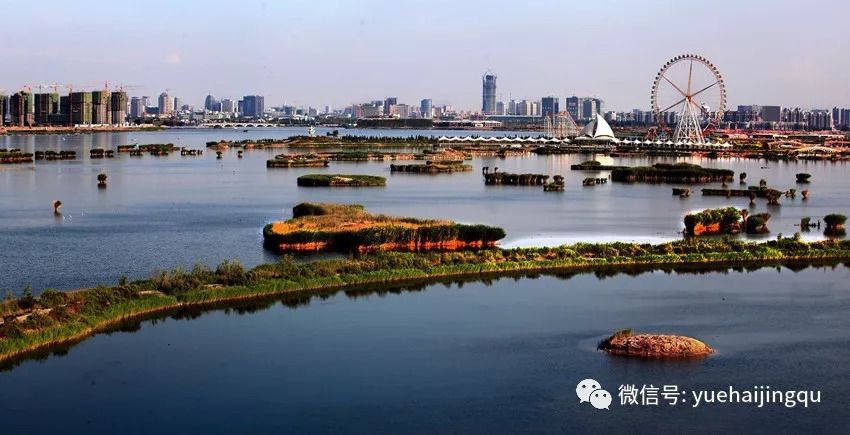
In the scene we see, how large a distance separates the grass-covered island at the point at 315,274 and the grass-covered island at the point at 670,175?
23.7 m

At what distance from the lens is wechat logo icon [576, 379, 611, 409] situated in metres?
12.7

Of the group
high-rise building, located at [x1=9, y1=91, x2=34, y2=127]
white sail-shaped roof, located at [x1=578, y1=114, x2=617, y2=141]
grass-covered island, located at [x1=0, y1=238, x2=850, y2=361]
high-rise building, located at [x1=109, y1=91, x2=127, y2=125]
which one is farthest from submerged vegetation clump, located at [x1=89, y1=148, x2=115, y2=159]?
high-rise building, located at [x1=109, y1=91, x2=127, y2=125]

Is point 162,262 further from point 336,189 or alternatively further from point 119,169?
point 119,169

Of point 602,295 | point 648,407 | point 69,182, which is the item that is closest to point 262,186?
point 69,182

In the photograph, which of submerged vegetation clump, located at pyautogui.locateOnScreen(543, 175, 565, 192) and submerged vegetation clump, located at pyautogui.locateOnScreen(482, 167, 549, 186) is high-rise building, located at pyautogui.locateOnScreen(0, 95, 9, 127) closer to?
submerged vegetation clump, located at pyautogui.locateOnScreen(482, 167, 549, 186)

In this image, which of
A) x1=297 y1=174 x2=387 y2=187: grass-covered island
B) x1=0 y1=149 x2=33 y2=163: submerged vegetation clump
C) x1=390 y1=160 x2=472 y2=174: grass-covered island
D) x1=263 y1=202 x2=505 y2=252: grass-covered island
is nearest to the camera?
x1=263 y1=202 x2=505 y2=252: grass-covered island

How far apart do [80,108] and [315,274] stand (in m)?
159

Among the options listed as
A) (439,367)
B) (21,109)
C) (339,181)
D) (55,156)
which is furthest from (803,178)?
(21,109)

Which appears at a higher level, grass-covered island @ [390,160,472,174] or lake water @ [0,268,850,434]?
grass-covered island @ [390,160,472,174]

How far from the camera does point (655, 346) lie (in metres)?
14.8

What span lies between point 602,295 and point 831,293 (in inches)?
176

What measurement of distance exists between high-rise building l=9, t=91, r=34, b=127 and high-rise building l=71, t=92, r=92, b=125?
258 inches

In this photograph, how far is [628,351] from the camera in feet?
48.5

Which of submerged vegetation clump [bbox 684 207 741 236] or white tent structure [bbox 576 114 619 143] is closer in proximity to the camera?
submerged vegetation clump [bbox 684 207 741 236]
